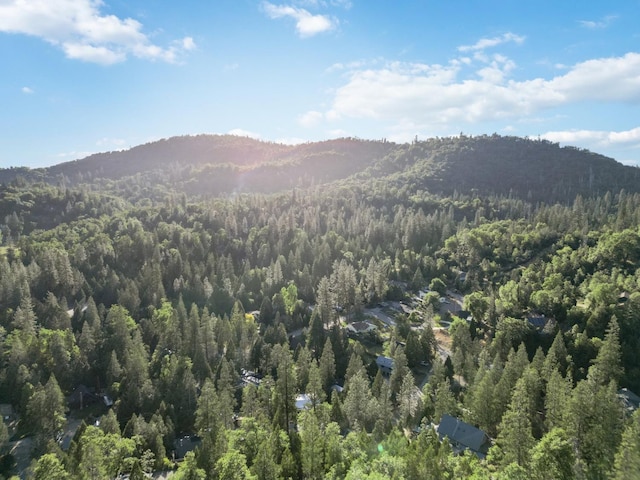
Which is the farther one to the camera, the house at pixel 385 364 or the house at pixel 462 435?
the house at pixel 385 364

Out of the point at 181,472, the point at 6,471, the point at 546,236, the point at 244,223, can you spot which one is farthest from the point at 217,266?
the point at 546,236

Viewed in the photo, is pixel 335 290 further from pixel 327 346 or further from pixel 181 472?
pixel 181 472

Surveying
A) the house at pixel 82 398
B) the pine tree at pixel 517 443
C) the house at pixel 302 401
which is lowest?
the house at pixel 82 398

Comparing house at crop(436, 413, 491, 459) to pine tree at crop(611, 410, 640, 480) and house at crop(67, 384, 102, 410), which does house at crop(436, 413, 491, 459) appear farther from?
house at crop(67, 384, 102, 410)

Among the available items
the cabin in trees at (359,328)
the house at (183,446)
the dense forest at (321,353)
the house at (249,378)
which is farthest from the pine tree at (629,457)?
the cabin in trees at (359,328)

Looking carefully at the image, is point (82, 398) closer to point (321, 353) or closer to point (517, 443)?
point (321, 353)

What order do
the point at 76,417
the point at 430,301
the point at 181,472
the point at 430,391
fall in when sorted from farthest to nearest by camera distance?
the point at 430,301, the point at 76,417, the point at 430,391, the point at 181,472

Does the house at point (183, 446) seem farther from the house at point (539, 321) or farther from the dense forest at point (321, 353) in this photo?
the house at point (539, 321)
